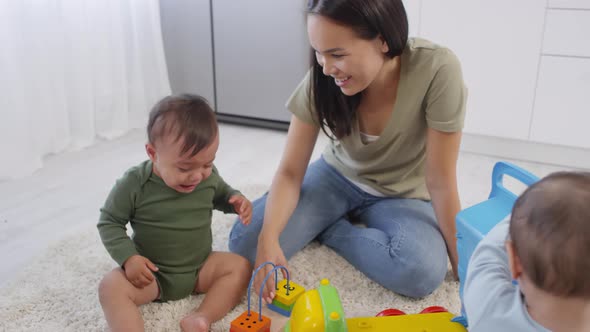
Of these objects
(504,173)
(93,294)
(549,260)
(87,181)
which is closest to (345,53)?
(504,173)

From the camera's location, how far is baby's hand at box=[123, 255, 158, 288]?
1.01m

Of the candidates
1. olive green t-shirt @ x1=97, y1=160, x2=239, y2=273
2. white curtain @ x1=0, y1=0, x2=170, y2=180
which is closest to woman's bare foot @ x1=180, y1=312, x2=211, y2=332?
olive green t-shirt @ x1=97, y1=160, x2=239, y2=273

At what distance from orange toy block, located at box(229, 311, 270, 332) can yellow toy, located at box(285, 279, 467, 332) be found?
8 centimetres

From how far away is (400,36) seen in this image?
1053mm

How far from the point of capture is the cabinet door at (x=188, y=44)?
237 cm

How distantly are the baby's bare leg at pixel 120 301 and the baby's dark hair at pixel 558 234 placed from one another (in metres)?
0.67

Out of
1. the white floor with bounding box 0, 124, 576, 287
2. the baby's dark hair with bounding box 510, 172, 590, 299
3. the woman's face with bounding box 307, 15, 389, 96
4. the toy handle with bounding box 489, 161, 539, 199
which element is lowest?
the white floor with bounding box 0, 124, 576, 287

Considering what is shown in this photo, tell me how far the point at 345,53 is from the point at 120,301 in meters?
0.59

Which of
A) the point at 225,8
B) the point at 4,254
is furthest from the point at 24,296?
the point at 225,8

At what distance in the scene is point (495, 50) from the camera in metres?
1.96

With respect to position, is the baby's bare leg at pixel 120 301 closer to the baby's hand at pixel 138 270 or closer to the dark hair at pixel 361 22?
the baby's hand at pixel 138 270

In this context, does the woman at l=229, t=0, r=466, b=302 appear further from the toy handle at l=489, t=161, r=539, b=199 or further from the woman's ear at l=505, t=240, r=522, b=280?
the woman's ear at l=505, t=240, r=522, b=280

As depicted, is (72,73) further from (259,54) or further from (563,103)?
(563,103)

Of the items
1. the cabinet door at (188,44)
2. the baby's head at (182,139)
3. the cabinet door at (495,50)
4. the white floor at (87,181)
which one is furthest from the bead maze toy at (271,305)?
the cabinet door at (188,44)
